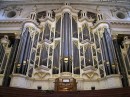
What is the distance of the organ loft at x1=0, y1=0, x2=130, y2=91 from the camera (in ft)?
44.1

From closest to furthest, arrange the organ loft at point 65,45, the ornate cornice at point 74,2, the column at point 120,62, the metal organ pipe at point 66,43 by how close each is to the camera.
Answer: the organ loft at point 65,45, the column at point 120,62, the metal organ pipe at point 66,43, the ornate cornice at point 74,2

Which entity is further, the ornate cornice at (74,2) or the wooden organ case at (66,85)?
the ornate cornice at (74,2)

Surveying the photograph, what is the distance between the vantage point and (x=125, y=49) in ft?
52.0

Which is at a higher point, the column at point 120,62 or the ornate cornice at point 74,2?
the ornate cornice at point 74,2

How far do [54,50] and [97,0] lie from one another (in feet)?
25.1

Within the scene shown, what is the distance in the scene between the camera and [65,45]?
49.7 feet

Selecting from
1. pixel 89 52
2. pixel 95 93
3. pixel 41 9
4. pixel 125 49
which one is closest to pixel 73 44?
pixel 89 52

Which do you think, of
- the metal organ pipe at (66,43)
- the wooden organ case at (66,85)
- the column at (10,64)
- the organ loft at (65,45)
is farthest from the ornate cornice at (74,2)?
the wooden organ case at (66,85)

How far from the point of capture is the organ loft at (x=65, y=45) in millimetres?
13438

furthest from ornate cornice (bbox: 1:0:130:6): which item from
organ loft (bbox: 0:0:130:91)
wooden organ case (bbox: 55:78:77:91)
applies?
wooden organ case (bbox: 55:78:77:91)

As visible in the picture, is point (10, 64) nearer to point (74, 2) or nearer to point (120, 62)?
point (120, 62)

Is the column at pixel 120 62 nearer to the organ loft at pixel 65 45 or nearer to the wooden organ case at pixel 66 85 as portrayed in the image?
the organ loft at pixel 65 45

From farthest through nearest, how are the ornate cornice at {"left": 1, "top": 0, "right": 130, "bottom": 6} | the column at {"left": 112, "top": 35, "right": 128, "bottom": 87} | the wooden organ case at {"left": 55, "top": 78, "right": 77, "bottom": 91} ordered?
the ornate cornice at {"left": 1, "top": 0, "right": 130, "bottom": 6}
the column at {"left": 112, "top": 35, "right": 128, "bottom": 87}
the wooden organ case at {"left": 55, "top": 78, "right": 77, "bottom": 91}

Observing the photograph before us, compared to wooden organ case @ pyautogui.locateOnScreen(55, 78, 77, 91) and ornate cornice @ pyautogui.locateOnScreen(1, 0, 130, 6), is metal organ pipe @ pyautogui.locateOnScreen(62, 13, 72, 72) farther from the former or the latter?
ornate cornice @ pyautogui.locateOnScreen(1, 0, 130, 6)
